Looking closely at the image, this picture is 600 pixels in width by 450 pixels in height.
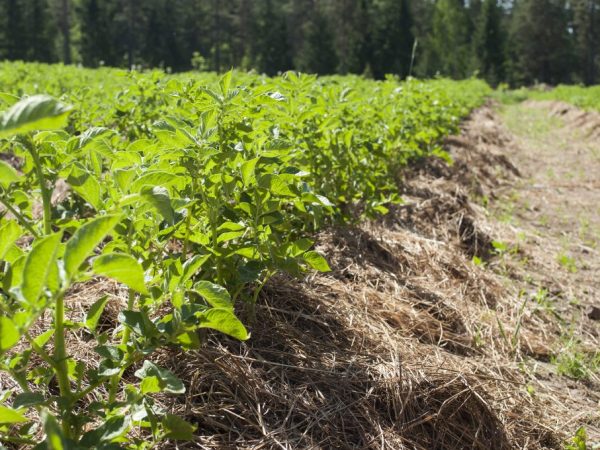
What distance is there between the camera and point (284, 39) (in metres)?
49.6

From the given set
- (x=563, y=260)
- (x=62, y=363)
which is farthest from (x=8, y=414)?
(x=563, y=260)

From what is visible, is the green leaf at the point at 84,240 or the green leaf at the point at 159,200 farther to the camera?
the green leaf at the point at 159,200

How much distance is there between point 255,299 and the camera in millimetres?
2000

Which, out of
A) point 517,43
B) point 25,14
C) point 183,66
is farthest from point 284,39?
point 517,43

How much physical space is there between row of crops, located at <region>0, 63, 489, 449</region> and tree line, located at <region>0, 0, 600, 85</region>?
43.3 meters

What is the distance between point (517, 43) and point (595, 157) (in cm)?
5461

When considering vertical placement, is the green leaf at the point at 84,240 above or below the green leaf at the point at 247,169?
above

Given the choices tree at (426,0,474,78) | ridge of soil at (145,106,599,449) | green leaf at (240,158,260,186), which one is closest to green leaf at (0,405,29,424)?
ridge of soil at (145,106,599,449)

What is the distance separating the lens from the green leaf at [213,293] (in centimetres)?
128

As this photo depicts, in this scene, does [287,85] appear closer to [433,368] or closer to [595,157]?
[433,368]

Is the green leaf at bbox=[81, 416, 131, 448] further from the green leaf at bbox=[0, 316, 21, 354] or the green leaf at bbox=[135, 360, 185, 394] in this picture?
the green leaf at bbox=[0, 316, 21, 354]

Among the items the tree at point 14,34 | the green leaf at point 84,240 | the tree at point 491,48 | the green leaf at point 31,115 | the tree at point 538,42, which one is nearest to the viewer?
the green leaf at point 31,115

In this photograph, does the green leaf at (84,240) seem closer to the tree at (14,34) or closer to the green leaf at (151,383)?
the green leaf at (151,383)

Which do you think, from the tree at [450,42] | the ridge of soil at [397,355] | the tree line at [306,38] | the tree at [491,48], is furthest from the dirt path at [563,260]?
the tree at [491,48]
